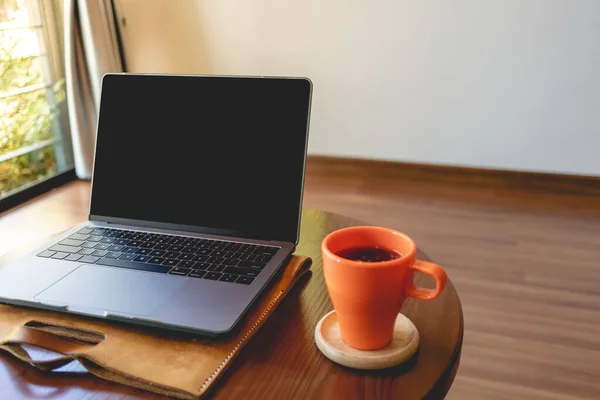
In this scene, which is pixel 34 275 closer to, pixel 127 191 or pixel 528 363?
pixel 127 191

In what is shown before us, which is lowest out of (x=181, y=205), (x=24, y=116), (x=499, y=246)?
(x=499, y=246)

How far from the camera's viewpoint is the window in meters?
2.27

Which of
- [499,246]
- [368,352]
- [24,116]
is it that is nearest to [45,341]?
[368,352]

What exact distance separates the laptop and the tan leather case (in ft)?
0.05

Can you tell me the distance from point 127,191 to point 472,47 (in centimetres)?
185

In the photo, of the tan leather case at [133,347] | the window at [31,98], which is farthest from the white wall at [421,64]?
the tan leather case at [133,347]

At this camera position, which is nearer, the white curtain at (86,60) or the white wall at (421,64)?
the white wall at (421,64)

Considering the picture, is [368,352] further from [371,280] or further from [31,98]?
[31,98]

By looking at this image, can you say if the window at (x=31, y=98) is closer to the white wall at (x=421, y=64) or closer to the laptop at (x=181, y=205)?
the white wall at (x=421, y=64)

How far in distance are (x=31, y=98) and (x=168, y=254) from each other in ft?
6.56

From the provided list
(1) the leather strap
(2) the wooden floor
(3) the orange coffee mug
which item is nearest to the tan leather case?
(1) the leather strap

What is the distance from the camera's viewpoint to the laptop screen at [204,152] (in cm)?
77

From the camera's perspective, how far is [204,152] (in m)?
0.82

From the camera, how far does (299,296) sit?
688mm
